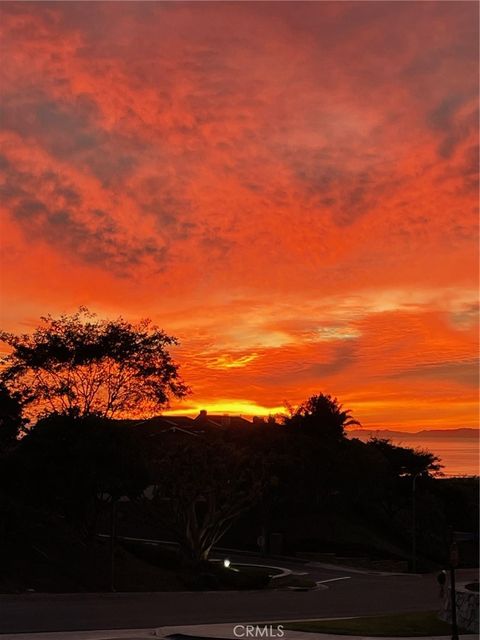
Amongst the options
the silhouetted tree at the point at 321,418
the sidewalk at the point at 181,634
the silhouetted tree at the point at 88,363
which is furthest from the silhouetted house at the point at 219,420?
the sidewalk at the point at 181,634

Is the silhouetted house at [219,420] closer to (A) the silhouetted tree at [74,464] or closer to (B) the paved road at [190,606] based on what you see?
(B) the paved road at [190,606]

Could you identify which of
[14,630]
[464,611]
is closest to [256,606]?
[464,611]

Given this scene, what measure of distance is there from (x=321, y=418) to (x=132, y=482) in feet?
159

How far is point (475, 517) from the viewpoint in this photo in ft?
311

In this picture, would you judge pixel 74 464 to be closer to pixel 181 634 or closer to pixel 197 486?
pixel 197 486

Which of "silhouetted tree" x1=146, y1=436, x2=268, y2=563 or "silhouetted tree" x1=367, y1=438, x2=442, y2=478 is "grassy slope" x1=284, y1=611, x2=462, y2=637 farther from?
"silhouetted tree" x1=367, y1=438, x2=442, y2=478

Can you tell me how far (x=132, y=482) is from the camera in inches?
1743

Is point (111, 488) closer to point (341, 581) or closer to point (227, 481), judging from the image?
point (227, 481)

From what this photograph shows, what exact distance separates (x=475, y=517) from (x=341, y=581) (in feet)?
156

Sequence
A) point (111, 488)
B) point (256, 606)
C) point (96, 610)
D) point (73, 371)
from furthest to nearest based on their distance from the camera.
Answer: point (73, 371)
point (111, 488)
point (256, 606)
point (96, 610)

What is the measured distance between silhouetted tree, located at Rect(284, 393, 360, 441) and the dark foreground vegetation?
353 inches

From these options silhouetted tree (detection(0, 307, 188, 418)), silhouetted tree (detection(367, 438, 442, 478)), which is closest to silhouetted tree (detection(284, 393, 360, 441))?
silhouetted tree (detection(367, 438, 442, 478))

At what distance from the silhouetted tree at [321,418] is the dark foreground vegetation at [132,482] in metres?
8.98

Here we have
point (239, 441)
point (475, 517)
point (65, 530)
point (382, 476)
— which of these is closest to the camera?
point (65, 530)
